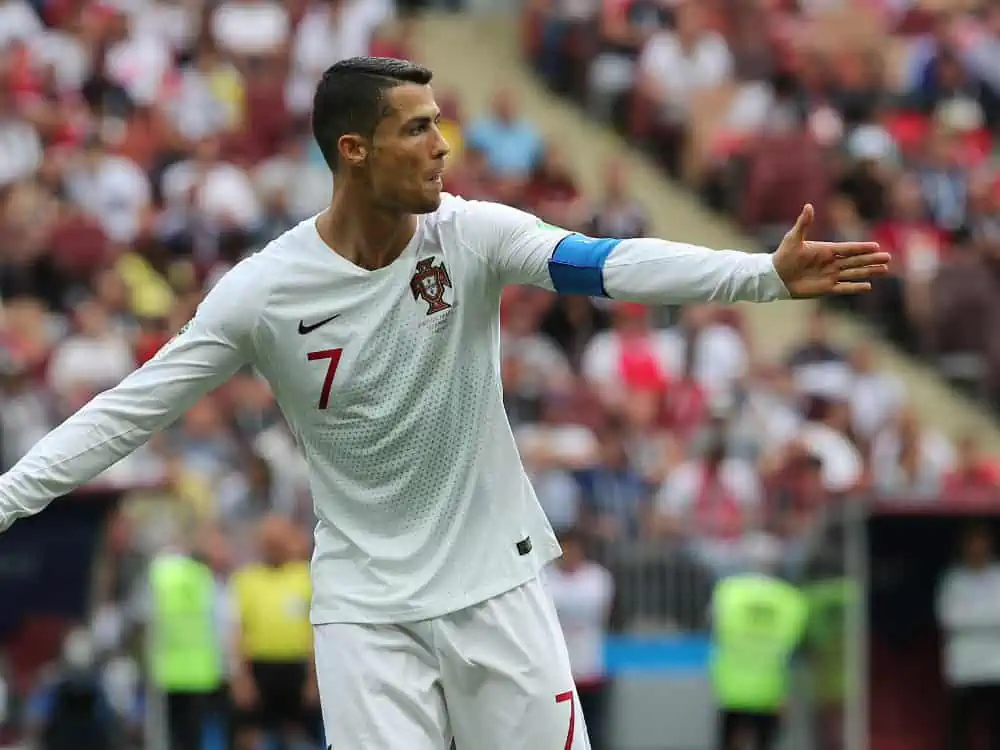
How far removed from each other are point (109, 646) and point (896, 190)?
760 centimetres

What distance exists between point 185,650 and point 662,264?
27.6 ft

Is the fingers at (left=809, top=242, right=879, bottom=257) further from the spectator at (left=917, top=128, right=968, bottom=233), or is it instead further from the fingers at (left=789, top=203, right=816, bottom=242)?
the spectator at (left=917, top=128, right=968, bottom=233)

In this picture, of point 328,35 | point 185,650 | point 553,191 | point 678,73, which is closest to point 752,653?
point 185,650

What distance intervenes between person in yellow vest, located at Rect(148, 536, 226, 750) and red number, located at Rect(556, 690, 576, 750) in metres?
7.56

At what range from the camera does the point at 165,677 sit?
13.4 m

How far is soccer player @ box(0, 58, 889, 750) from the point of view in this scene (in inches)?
230

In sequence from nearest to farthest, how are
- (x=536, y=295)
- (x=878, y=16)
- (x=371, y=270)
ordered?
1. (x=371, y=270)
2. (x=536, y=295)
3. (x=878, y=16)

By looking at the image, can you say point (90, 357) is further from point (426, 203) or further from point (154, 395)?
point (426, 203)

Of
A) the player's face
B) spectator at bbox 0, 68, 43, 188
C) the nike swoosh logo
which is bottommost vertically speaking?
the nike swoosh logo

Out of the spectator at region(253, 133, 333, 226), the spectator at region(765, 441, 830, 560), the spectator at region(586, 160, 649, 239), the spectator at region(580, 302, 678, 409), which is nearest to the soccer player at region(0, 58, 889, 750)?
the spectator at region(765, 441, 830, 560)

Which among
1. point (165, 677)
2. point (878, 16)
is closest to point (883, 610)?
point (165, 677)

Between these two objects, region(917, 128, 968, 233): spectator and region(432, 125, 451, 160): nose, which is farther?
region(917, 128, 968, 233): spectator

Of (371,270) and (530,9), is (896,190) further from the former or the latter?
(371,270)

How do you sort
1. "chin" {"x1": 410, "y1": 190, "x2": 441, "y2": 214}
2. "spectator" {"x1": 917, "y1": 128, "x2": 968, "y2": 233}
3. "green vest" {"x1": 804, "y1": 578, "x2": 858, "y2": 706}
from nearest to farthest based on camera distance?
"chin" {"x1": 410, "y1": 190, "x2": 441, "y2": 214} → "green vest" {"x1": 804, "y1": 578, "x2": 858, "y2": 706} → "spectator" {"x1": 917, "y1": 128, "x2": 968, "y2": 233}
